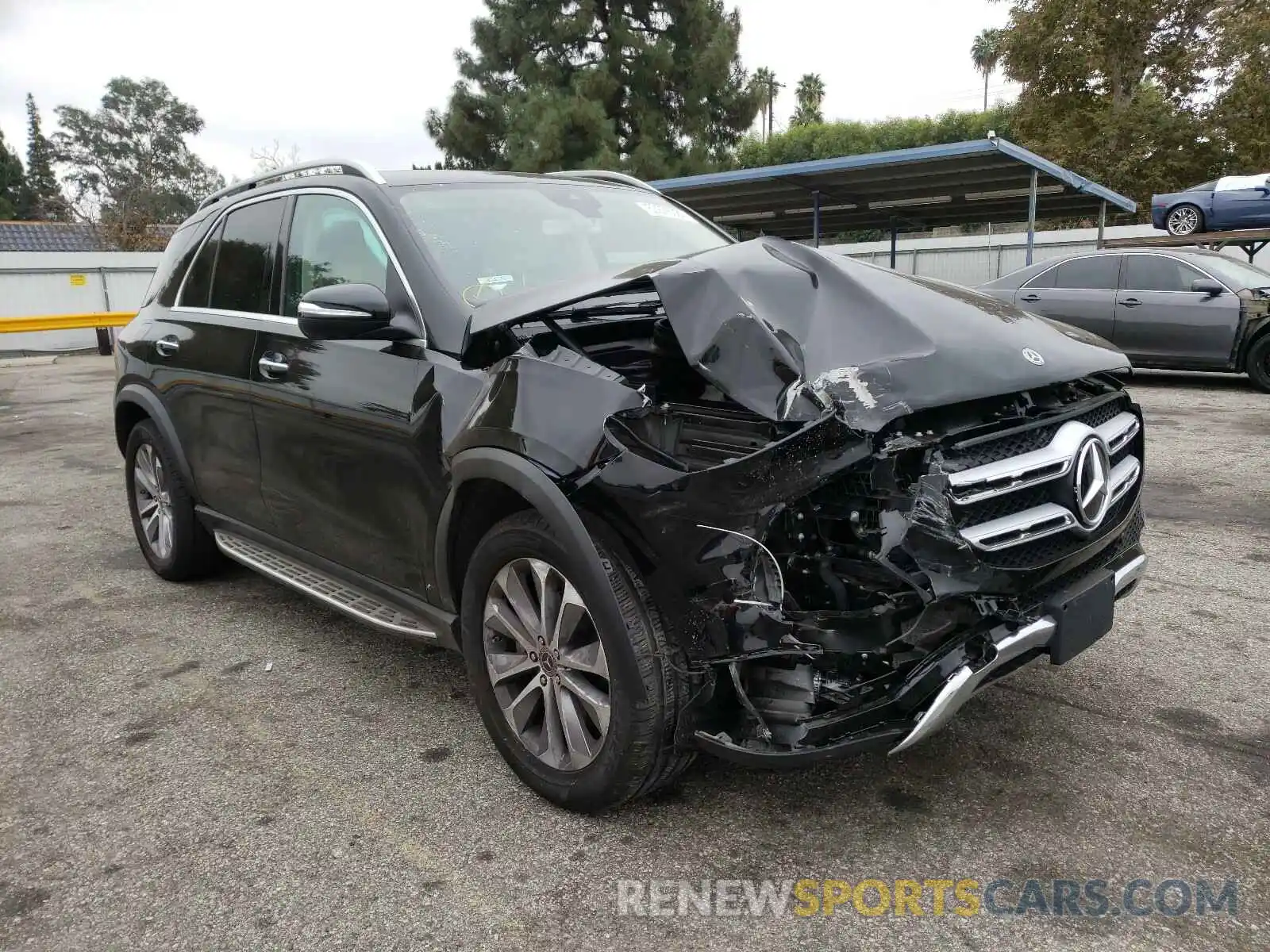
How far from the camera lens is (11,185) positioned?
69.8m

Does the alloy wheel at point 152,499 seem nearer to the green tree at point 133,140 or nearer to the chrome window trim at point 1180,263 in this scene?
the chrome window trim at point 1180,263

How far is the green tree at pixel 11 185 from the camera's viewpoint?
6762 centimetres

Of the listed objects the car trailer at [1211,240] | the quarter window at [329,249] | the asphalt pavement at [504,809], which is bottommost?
the asphalt pavement at [504,809]

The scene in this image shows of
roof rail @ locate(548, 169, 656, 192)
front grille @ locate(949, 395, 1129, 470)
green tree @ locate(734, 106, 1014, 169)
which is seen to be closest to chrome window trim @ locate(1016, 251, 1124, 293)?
roof rail @ locate(548, 169, 656, 192)

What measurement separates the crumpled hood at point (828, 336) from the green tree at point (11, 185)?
78.7 meters

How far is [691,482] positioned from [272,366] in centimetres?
212

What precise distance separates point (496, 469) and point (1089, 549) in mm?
1596

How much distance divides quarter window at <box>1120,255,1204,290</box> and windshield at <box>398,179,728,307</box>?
326 inches

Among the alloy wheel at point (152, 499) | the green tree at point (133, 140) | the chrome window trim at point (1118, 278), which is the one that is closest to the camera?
the alloy wheel at point (152, 499)

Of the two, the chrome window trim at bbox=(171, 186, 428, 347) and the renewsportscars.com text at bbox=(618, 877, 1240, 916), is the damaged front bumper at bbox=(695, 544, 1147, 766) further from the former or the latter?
the chrome window trim at bbox=(171, 186, 428, 347)

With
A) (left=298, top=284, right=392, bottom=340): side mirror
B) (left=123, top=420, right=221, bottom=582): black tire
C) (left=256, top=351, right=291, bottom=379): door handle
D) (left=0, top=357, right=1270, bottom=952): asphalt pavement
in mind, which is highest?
(left=298, top=284, right=392, bottom=340): side mirror

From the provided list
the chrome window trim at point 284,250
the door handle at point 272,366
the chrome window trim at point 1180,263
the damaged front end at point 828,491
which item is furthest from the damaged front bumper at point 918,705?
the chrome window trim at point 1180,263

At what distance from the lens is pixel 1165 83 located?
2692 cm

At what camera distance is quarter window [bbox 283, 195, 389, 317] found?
325 cm
